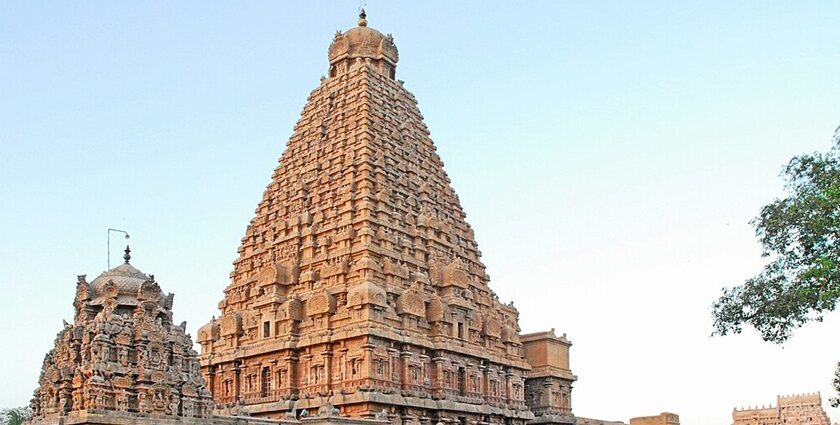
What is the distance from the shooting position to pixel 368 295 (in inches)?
1452

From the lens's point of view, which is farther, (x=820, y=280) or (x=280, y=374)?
(x=280, y=374)

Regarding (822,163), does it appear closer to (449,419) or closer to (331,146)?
(449,419)

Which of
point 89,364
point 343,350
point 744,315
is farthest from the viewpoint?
point 343,350

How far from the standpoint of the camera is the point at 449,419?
39.0 metres

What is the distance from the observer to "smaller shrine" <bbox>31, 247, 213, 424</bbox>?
26719 millimetres

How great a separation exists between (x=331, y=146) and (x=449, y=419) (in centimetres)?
1470

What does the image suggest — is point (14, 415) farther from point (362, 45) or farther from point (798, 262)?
point (798, 262)

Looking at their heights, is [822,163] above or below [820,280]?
above

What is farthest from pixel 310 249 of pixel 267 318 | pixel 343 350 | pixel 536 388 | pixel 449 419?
pixel 536 388

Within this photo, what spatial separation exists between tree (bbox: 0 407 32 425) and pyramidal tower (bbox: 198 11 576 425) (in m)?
23.7

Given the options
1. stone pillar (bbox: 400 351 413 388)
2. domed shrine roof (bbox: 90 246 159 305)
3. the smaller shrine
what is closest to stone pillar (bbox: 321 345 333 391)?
stone pillar (bbox: 400 351 413 388)

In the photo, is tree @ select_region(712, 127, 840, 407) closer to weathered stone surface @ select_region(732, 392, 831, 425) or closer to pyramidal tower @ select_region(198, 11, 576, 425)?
pyramidal tower @ select_region(198, 11, 576, 425)

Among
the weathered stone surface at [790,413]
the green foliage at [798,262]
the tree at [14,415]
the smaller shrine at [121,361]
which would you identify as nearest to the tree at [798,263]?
the green foliage at [798,262]

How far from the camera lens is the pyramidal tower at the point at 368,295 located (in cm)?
3744
